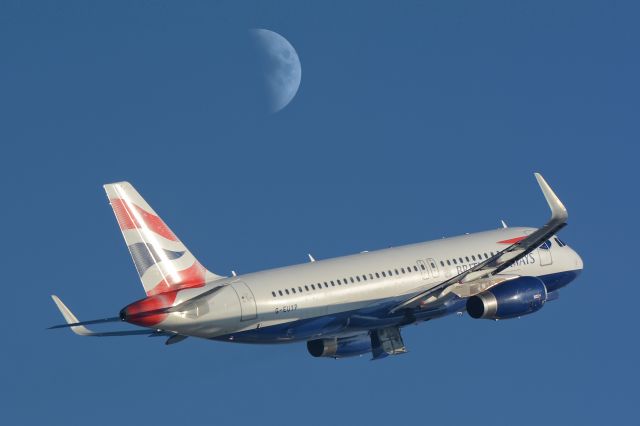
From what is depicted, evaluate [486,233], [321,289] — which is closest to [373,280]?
[321,289]

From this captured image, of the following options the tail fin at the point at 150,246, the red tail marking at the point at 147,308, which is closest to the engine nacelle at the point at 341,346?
the tail fin at the point at 150,246

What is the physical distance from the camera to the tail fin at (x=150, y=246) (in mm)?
82750

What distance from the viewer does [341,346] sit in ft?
300

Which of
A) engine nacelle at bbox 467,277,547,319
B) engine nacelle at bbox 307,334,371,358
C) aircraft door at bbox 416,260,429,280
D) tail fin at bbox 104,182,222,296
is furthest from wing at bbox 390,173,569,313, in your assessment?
tail fin at bbox 104,182,222,296

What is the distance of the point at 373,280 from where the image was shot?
3450 inches

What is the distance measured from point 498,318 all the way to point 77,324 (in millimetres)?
23005

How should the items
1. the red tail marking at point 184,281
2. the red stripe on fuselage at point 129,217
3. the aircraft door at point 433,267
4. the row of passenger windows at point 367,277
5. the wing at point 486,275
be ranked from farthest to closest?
the aircraft door at point 433,267 → the wing at point 486,275 → the row of passenger windows at point 367,277 → the red stripe on fuselage at point 129,217 → the red tail marking at point 184,281

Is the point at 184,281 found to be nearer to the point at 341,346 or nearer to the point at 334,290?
the point at 334,290

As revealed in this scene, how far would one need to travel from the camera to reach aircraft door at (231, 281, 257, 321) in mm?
82375

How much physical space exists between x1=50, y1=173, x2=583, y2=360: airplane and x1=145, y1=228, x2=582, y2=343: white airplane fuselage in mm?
53

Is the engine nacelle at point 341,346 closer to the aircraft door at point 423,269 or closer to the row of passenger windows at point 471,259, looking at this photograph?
the aircraft door at point 423,269

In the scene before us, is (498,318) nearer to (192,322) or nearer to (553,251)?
(553,251)

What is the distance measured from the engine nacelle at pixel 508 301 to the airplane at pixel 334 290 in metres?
0.05

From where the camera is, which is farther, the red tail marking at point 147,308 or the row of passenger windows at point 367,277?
the row of passenger windows at point 367,277
